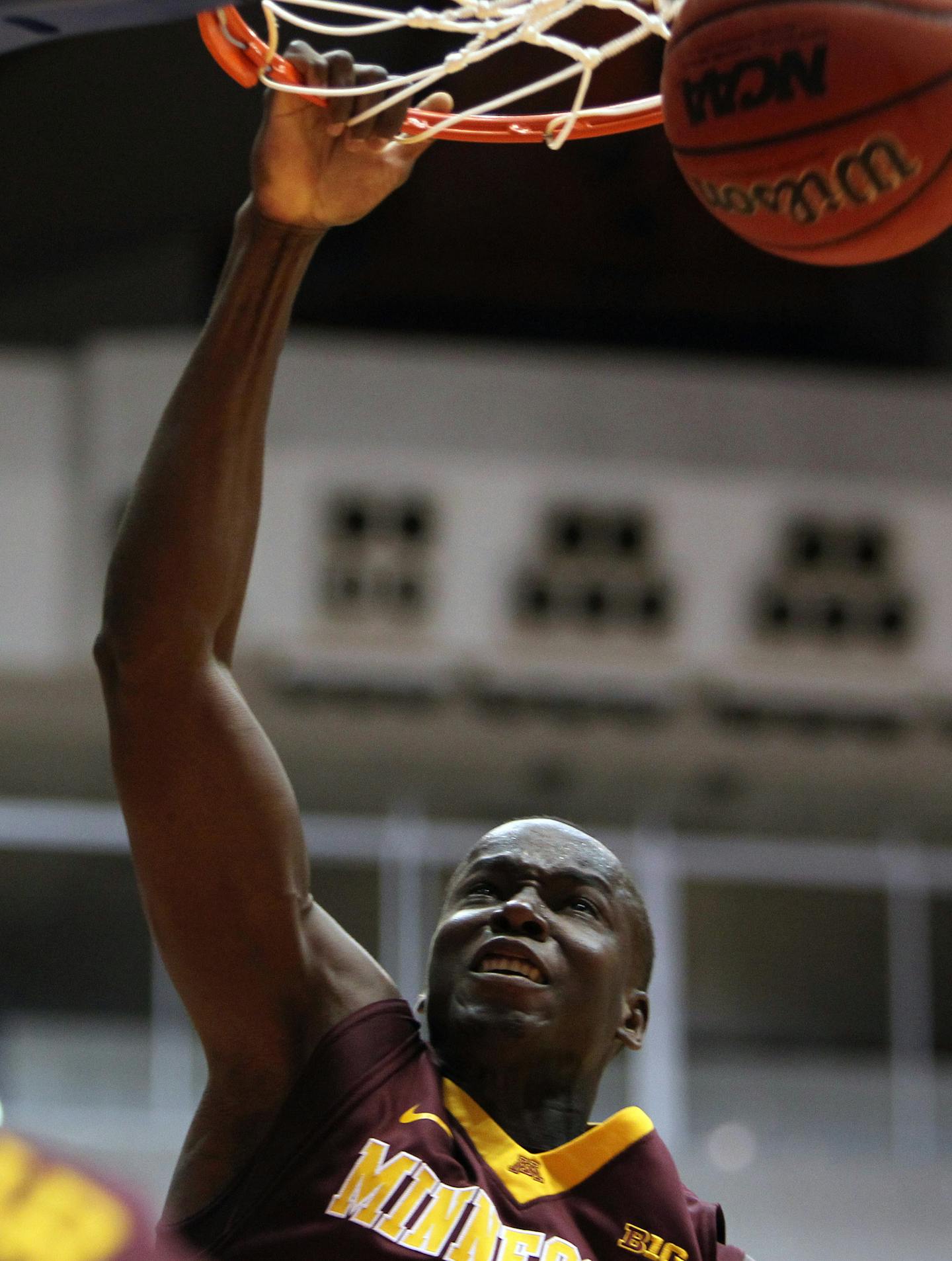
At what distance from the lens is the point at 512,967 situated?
2.60 m

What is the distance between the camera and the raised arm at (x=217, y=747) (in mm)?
2416

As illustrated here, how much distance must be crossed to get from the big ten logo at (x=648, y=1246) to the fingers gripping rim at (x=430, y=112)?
1395 mm

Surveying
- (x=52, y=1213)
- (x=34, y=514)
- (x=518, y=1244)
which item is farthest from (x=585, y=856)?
(x=34, y=514)

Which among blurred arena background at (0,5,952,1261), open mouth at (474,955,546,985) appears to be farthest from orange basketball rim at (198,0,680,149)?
blurred arena background at (0,5,952,1261)

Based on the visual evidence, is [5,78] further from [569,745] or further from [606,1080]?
[606,1080]

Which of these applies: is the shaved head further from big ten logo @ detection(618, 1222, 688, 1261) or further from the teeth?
big ten logo @ detection(618, 1222, 688, 1261)

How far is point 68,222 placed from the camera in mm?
10383

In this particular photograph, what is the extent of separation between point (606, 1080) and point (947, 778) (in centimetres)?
277

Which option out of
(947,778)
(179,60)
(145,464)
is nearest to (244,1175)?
(145,464)

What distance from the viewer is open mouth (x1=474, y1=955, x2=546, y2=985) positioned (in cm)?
260

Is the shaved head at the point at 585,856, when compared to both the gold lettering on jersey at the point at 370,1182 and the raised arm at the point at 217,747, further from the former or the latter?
the gold lettering on jersey at the point at 370,1182

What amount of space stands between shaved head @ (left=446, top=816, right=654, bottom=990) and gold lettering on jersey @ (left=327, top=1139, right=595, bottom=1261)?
1.58 ft

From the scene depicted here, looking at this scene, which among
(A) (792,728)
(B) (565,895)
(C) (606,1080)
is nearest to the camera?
(B) (565,895)

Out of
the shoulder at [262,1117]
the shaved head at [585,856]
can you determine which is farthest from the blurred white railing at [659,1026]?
the shoulder at [262,1117]
